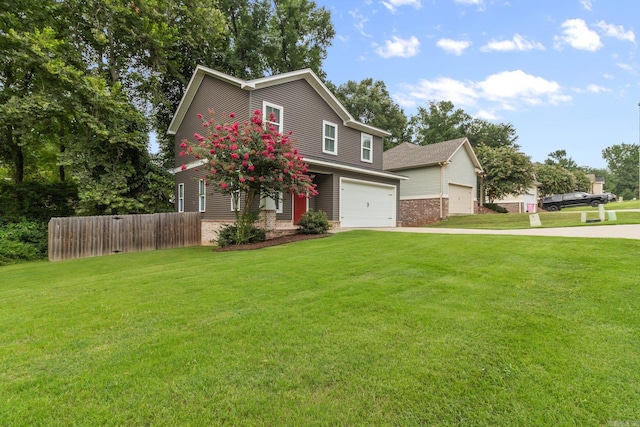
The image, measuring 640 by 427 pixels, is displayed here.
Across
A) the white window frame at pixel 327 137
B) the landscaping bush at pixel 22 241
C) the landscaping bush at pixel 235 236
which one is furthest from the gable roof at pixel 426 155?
the landscaping bush at pixel 22 241

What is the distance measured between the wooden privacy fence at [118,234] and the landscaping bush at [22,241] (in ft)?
5.47

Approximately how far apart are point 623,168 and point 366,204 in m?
82.1

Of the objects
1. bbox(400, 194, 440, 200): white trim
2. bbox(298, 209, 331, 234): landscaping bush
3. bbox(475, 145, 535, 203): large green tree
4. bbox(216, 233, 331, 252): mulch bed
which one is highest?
bbox(475, 145, 535, 203): large green tree

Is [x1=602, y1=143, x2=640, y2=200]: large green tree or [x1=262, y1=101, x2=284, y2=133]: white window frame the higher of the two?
[x1=602, y1=143, x2=640, y2=200]: large green tree

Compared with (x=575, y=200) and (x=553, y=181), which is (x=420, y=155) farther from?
(x=553, y=181)

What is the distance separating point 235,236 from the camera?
10.8 meters

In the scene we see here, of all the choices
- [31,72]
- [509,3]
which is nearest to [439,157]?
[509,3]

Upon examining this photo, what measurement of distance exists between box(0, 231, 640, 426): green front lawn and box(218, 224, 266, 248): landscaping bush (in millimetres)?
5326

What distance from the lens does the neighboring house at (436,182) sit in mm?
20078

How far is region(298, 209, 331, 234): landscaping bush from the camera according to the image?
38.2ft

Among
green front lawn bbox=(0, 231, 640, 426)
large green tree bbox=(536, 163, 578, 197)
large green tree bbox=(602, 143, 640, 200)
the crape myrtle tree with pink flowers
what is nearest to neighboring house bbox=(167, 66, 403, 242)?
the crape myrtle tree with pink flowers

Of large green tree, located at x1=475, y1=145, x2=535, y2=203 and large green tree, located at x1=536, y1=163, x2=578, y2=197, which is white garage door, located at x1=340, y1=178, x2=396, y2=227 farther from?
large green tree, located at x1=536, y1=163, x2=578, y2=197

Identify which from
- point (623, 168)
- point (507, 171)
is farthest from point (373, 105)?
point (623, 168)

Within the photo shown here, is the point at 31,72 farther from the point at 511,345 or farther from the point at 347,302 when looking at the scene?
the point at 511,345
